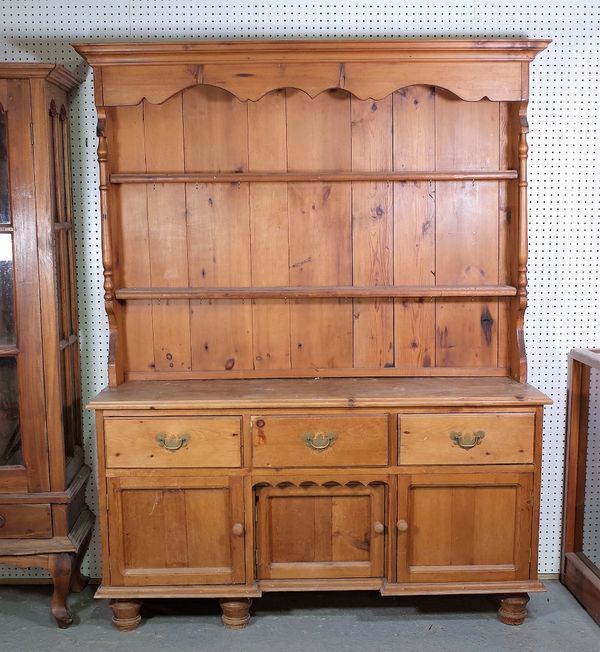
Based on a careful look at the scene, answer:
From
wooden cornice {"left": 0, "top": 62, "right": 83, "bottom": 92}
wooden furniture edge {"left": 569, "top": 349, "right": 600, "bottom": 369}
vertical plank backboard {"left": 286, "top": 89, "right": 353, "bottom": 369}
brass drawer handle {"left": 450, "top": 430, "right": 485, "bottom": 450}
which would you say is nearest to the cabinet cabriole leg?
vertical plank backboard {"left": 286, "top": 89, "right": 353, "bottom": 369}

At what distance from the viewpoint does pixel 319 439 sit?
3.08m

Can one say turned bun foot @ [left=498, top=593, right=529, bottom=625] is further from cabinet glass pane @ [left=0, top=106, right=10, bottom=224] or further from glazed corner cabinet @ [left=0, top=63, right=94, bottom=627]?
cabinet glass pane @ [left=0, top=106, right=10, bottom=224]

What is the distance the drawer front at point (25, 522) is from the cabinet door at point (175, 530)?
0.93 ft

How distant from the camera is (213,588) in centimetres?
315

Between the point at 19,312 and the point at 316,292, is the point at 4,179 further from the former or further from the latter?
the point at 316,292

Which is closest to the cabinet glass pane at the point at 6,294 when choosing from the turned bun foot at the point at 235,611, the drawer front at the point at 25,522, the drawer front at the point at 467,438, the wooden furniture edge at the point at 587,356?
the drawer front at the point at 25,522

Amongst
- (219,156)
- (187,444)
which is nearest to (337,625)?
(187,444)

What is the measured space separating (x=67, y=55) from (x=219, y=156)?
2.50 ft

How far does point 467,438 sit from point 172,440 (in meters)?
1.12

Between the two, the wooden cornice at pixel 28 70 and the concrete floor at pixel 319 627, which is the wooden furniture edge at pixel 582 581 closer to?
the concrete floor at pixel 319 627

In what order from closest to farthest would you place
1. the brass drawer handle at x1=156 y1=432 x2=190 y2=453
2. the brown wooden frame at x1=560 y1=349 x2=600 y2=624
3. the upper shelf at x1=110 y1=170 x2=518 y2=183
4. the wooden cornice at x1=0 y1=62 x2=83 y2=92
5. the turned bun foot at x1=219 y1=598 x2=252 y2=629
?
the wooden cornice at x1=0 y1=62 x2=83 y2=92 < the brass drawer handle at x1=156 y1=432 x2=190 y2=453 < the turned bun foot at x1=219 y1=598 x2=252 y2=629 < the upper shelf at x1=110 y1=170 x2=518 y2=183 < the brown wooden frame at x1=560 y1=349 x2=600 y2=624

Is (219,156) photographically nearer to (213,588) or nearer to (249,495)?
(249,495)

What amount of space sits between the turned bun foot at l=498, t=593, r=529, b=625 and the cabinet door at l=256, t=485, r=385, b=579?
0.51m

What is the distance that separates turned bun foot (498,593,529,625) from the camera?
319 cm
